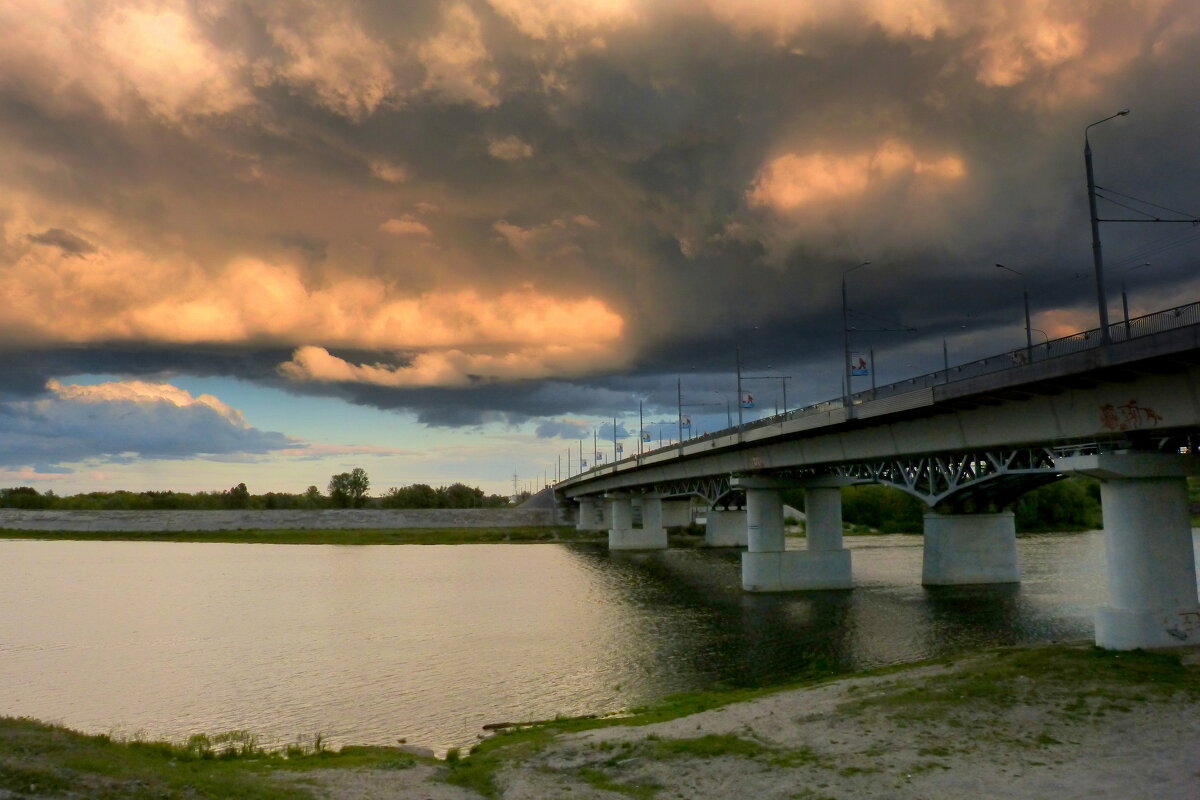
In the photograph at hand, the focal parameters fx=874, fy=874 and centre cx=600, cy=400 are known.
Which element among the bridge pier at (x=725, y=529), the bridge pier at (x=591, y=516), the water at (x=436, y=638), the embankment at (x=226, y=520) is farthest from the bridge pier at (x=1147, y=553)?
the embankment at (x=226, y=520)

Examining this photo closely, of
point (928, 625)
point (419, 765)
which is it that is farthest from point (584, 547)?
point (419, 765)

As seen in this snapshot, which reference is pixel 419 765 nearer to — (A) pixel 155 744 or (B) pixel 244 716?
(A) pixel 155 744

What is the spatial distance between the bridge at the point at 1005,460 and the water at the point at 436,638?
5.10 m

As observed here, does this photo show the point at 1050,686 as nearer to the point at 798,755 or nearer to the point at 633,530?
the point at 798,755

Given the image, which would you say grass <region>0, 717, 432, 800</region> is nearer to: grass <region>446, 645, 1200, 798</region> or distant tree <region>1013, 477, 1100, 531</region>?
grass <region>446, 645, 1200, 798</region>

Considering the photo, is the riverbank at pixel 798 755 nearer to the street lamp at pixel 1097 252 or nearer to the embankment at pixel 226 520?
the street lamp at pixel 1097 252

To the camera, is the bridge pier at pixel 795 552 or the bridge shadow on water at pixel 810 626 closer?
the bridge shadow on water at pixel 810 626

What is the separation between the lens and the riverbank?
53.2 ft

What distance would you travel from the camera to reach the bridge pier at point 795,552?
6259 cm

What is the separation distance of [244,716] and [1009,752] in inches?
891

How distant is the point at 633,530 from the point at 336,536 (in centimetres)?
5845

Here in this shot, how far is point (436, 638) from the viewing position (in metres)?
44.1

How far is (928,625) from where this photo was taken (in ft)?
148

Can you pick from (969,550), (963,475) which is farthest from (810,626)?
(969,550)
